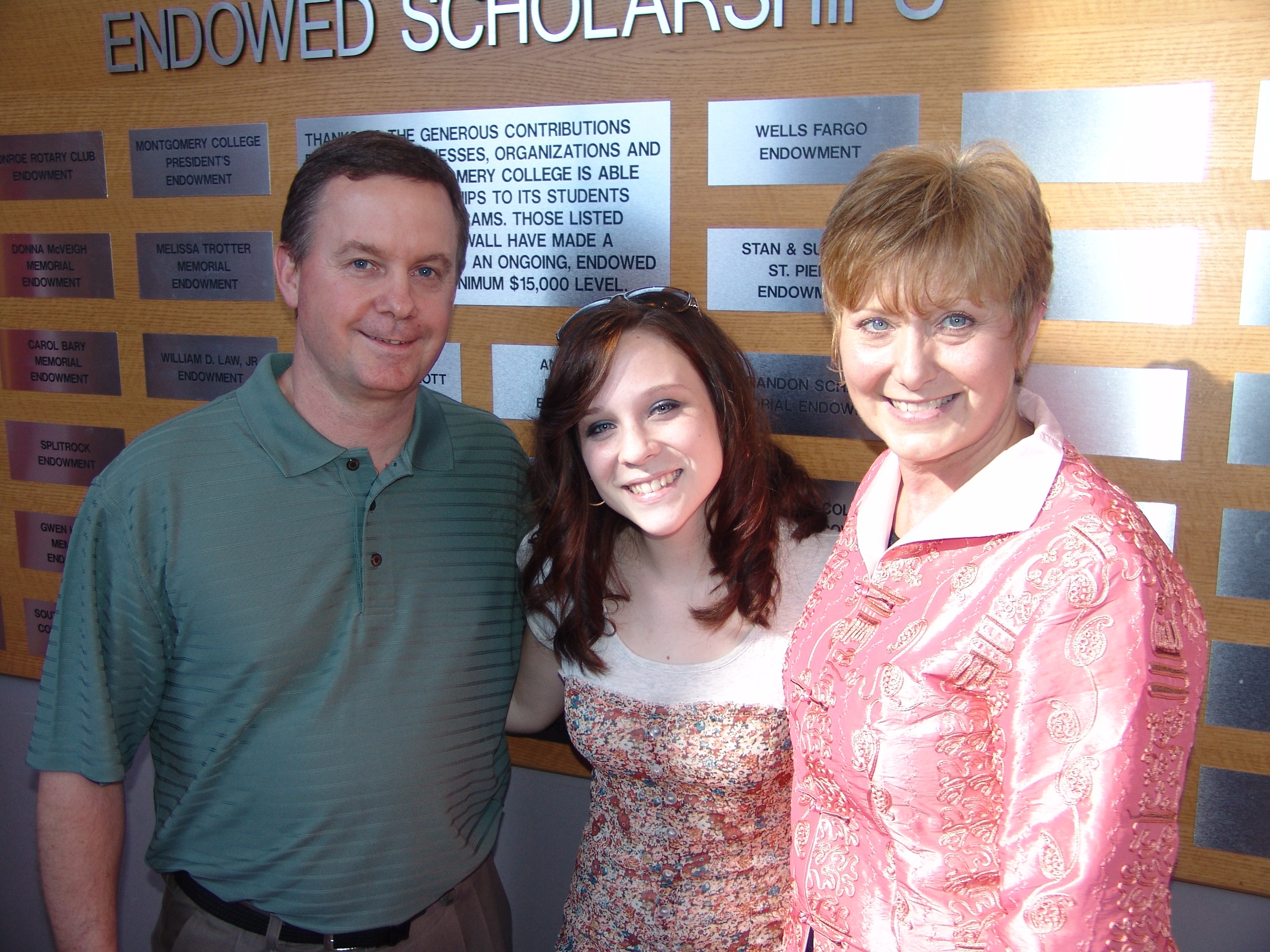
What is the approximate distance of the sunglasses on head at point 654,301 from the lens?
1732 mm

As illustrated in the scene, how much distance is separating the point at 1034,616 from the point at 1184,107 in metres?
1.05

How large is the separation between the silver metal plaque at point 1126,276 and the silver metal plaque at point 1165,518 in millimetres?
322

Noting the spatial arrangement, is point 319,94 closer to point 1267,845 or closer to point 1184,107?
point 1184,107

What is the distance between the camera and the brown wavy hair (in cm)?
170

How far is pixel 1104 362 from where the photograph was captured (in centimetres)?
172

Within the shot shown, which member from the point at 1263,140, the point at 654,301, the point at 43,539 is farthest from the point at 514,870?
the point at 1263,140

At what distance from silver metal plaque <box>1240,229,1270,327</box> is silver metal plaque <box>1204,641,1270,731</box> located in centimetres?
57

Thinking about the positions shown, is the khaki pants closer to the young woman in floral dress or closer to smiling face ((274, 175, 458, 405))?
the young woman in floral dress

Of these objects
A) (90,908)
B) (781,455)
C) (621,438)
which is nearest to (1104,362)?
(781,455)

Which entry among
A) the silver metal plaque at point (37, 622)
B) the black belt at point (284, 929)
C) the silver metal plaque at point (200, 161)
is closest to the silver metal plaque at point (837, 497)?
the black belt at point (284, 929)

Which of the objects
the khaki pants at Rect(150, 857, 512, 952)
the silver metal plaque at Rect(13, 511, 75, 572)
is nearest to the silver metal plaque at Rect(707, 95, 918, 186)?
the khaki pants at Rect(150, 857, 512, 952)

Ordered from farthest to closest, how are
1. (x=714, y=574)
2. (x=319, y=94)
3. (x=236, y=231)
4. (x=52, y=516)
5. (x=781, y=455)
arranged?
(x=52, y=516)
(x=236, y=231)
(x=319, y=94)
(x=781, y=455)
(x=714, y=574)

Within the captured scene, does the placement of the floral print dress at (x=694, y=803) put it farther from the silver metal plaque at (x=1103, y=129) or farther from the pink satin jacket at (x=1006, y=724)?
the silver metal plaque at (x=1103, y=129)

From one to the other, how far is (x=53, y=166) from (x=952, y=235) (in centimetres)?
241
